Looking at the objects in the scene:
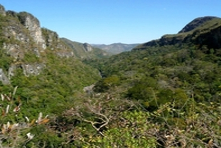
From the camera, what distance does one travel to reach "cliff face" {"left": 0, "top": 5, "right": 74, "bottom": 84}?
158ft

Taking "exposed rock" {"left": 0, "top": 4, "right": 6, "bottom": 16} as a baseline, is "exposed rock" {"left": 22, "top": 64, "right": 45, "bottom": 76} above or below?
below

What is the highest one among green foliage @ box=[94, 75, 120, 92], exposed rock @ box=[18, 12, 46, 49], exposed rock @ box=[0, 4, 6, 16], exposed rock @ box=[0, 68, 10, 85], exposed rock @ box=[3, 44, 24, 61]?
exposed rock @ box=[0, 4, 6, 16]

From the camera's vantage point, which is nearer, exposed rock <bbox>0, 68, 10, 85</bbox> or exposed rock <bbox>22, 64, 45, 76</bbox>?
exposed rock <bbox>0, 68, 10, 85</bbox>

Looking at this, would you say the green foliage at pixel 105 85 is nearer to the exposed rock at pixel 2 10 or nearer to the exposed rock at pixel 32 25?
the exposed rock at pixel 32 25

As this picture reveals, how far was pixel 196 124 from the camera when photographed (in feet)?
14.2

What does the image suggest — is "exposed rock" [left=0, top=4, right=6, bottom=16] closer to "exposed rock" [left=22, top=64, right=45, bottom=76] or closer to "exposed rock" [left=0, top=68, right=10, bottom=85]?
"exposed rock" [left=22, top=64, right=45, bottom=76]

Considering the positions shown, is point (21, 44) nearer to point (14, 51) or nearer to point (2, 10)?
point (14, 51)

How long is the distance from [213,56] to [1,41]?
40.0 m

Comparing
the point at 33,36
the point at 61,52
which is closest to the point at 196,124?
the point at 33,36

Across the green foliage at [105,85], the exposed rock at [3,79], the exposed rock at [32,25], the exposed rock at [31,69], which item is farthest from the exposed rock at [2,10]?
the green foliage at [105,85]

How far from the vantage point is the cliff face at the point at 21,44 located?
4811cm

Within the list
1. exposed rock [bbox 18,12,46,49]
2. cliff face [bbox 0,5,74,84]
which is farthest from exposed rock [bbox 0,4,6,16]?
exposed rock [bbox 18,12,46,49]

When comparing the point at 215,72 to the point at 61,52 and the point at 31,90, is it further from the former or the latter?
the point at 61,52

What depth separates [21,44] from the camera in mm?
54531
